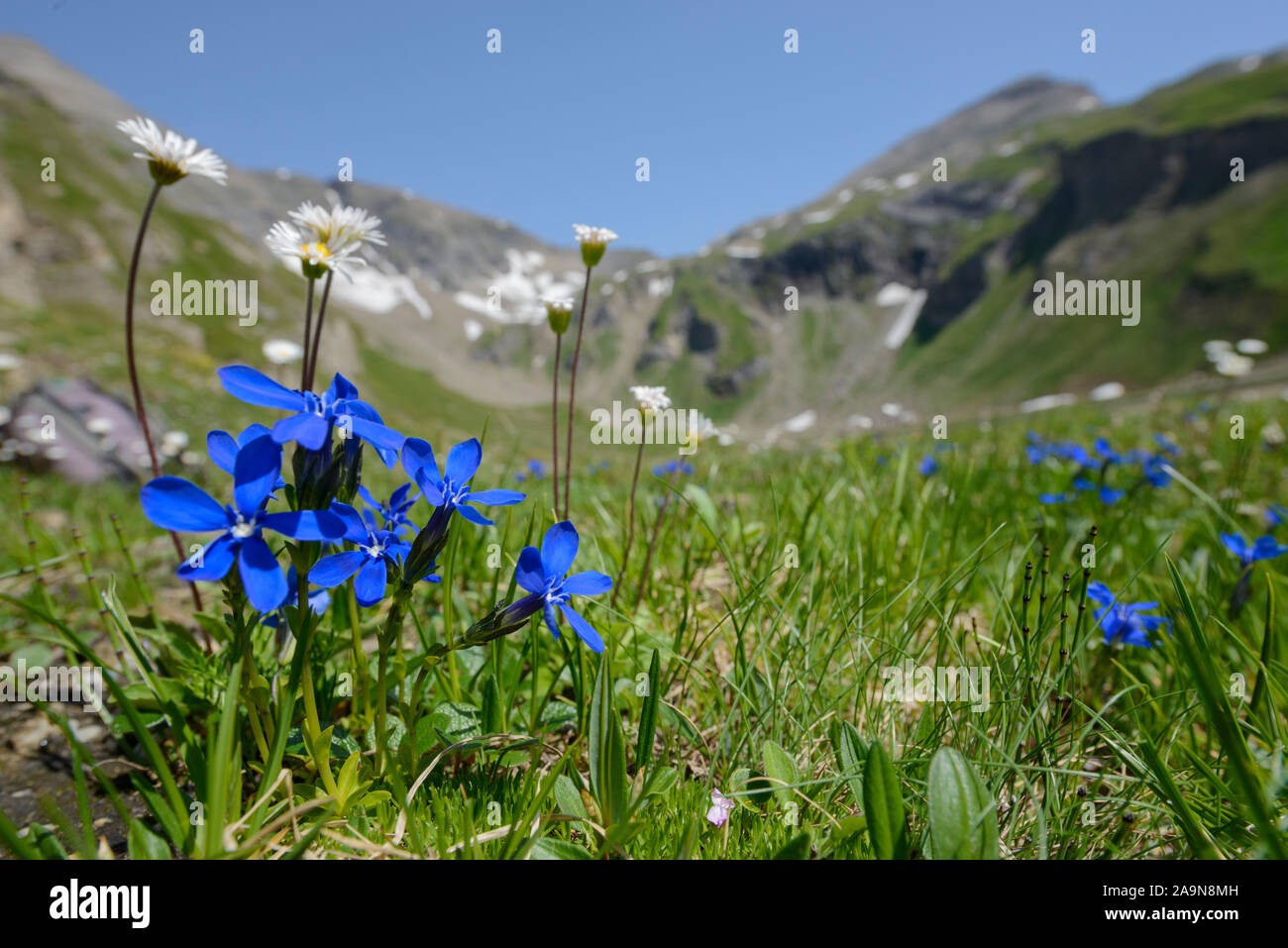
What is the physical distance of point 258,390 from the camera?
4.55ft

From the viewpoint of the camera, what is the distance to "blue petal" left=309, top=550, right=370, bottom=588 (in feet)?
4.38

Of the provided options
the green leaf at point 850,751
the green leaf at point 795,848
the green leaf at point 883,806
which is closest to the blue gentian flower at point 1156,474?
the green leaf at point 850,751

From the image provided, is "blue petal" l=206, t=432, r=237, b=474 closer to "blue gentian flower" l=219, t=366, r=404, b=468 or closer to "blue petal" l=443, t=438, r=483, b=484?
"blue gentian flower" l=219, t=366, r=404, b=468

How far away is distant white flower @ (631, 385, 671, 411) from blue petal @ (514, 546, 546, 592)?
1278 mm

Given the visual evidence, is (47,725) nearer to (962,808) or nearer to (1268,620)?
(962,808)

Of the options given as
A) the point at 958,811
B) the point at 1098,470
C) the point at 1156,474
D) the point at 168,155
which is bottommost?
the point at 958,811

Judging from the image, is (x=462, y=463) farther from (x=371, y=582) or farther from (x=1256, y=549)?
(x=1256, y=549)

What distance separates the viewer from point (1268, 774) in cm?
171

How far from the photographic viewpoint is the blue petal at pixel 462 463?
1.57 meters

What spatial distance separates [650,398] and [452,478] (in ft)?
4.40

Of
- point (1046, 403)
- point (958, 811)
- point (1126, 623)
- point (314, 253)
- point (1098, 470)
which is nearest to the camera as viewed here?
point (958, 811)

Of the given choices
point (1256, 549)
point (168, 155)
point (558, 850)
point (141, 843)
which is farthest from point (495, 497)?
point (1256, 549)

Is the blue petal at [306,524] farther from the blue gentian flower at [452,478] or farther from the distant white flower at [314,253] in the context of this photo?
the distant white flower at [314,253]
